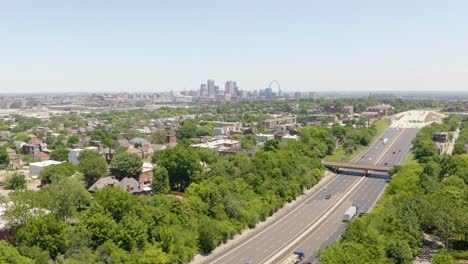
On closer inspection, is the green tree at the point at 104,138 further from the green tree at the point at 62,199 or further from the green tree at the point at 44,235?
the green tree at the point at 44,235

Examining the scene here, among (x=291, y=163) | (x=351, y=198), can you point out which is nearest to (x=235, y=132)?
(x=291, y=163)

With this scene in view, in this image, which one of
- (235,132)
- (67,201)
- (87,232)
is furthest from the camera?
(235,132)

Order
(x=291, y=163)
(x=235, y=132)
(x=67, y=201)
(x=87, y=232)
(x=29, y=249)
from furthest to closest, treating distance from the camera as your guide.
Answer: (x=235, y=132) < (x=291, y=163) < (x=67, y=201) < (x=87, y=232) < (x=29, y=249)

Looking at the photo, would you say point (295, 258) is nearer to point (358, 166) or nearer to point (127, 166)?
point (127, 166)

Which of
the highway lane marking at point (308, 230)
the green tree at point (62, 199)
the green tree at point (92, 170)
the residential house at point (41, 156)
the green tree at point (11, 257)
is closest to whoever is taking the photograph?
the green tree at point (11, 257)

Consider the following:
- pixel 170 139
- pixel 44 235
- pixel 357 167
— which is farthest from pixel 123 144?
pixel 44 235

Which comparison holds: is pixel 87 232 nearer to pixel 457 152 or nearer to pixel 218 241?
pixel 218 241

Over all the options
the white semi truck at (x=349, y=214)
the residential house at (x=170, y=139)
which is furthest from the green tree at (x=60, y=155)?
the white semi truck at (x=349, y=214)
